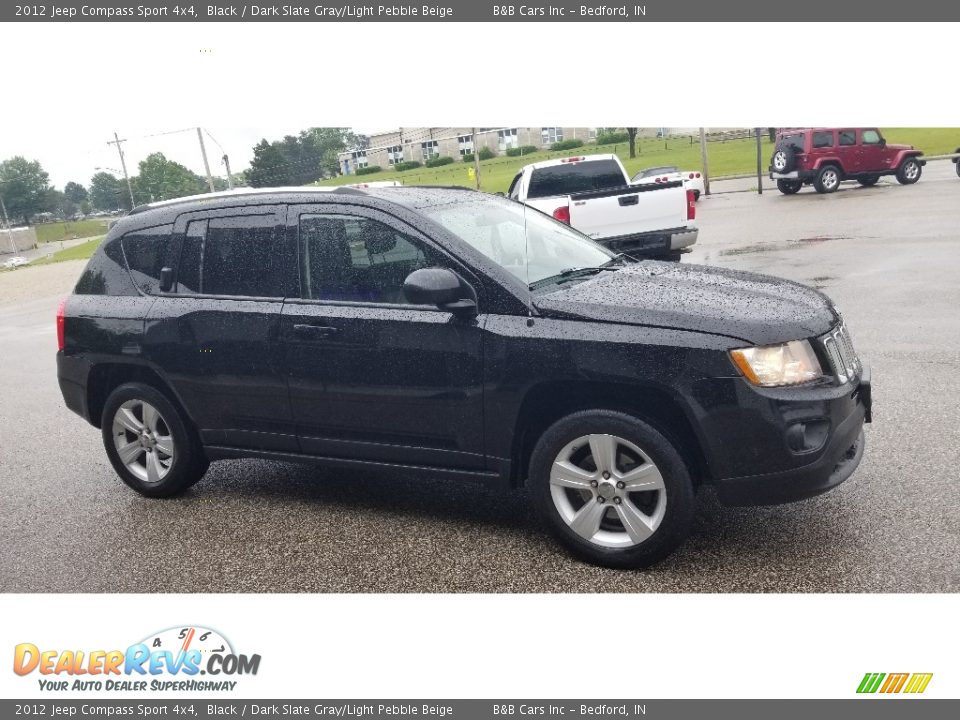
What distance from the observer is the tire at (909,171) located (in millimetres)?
29125

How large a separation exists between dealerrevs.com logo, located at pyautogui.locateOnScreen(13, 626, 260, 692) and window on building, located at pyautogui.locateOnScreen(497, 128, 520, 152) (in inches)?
773

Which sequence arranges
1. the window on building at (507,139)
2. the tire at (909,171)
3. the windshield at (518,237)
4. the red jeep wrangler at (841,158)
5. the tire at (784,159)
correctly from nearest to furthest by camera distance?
the windshield at (518,237) < the window on building at (507,139) < the red jeep wrangler at (841,158) < the tire at (909,171) < the tire at (784,159)

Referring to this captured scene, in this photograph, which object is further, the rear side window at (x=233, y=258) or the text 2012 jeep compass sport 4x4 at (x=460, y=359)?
the rear side window at (x=233, y=258)

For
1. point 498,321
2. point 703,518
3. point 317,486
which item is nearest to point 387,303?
point 498,321

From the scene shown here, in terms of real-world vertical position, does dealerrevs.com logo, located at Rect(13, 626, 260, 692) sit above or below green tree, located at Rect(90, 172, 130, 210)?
below

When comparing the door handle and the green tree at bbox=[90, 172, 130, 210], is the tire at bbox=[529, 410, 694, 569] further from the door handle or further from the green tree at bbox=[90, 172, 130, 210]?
the green tree at bbox=[90, 172, 130, 210]

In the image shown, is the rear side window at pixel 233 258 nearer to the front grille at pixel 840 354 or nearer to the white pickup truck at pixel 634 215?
the front grille at pixel 840 354

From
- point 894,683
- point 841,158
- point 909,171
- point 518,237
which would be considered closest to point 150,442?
point 518,237

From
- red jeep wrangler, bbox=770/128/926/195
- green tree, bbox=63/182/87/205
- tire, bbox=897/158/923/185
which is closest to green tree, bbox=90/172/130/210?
green tree, bbox=63/182/87/205

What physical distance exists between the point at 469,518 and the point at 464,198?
1930 millimetres

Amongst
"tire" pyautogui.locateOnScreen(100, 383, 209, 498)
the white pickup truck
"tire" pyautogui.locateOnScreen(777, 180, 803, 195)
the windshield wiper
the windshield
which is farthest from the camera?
"tire" pyautogui.locateOnScreen(777, 180, 803, 195)

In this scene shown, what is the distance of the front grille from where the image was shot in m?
3.98

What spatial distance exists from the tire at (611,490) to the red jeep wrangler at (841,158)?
1091 inches

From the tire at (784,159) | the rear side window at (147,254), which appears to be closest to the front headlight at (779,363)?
the rear side window at (147,254)
